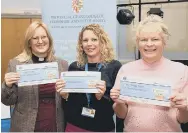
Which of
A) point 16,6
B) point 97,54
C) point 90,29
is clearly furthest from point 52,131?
point 16,6

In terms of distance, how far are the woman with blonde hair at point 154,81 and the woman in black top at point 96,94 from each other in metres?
0.24

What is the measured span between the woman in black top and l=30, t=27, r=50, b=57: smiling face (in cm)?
27

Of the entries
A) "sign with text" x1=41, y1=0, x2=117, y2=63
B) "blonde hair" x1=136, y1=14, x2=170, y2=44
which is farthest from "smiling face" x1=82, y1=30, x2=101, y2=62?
"sign with text" x1=41, y1=0, x2=117, y2=63

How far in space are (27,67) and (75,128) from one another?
0.61m

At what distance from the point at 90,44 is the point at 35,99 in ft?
2.03

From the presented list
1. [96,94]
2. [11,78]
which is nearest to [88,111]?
[96,94]

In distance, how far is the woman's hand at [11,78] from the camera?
7.24 feet

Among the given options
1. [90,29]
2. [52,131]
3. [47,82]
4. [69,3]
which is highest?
[69,3]

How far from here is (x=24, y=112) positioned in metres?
2.33

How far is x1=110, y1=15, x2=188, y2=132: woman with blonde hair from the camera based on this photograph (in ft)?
6.24

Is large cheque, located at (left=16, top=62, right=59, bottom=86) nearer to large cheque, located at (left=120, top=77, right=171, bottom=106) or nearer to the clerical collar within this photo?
the clerical collar

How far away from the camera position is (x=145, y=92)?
1938 mm

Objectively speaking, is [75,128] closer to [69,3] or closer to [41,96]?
[41,96]

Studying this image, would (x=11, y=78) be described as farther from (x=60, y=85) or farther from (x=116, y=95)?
(x=116, y=95)
